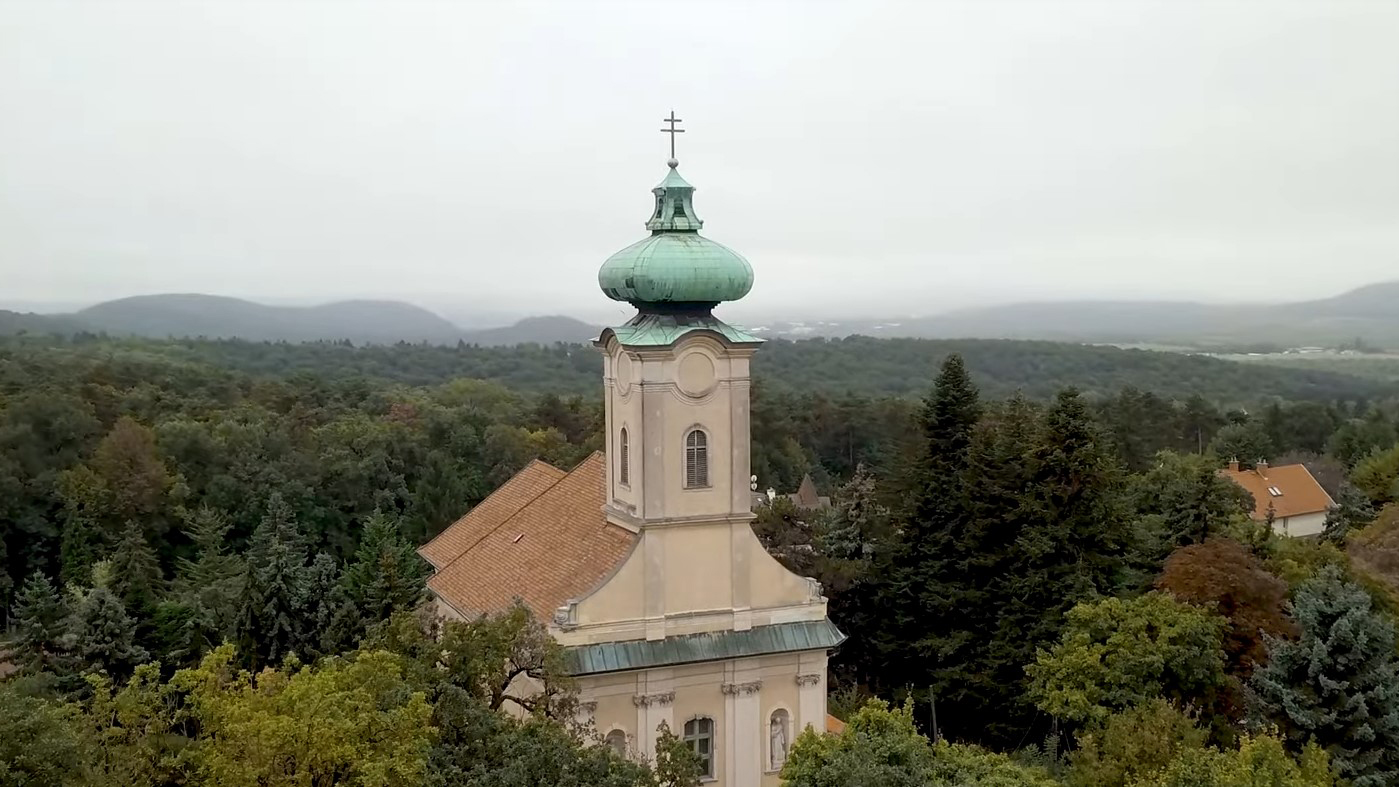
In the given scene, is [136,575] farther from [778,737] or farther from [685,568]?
[778,737]

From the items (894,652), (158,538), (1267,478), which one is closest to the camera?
(894,652)

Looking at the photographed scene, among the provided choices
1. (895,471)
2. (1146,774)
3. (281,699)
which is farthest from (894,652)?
(281,699)

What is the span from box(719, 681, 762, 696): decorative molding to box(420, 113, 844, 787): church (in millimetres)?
30

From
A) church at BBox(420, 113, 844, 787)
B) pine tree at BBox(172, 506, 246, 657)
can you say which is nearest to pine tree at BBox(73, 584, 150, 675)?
pine tree at BBox(172, 506, 246, 657)

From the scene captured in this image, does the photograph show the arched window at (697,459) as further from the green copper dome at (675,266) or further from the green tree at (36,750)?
the green tree at (36,750)

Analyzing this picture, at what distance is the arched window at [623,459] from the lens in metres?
24.3

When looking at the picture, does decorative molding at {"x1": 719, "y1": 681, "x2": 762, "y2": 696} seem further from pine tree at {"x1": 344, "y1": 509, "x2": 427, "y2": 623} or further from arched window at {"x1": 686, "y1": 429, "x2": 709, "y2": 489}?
pine tree at {"x1": 344, "y1": 509, "x2": 427, "y2": 623}

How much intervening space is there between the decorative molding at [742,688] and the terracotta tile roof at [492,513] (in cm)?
854

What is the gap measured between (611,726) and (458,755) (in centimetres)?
741

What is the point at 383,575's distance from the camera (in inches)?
1275

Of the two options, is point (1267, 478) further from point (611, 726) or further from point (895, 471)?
point (611, 726)

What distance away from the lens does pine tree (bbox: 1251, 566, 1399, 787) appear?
891 inches

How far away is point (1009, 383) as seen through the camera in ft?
290

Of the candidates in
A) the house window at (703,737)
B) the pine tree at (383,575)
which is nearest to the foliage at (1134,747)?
the house window at (703,737)
